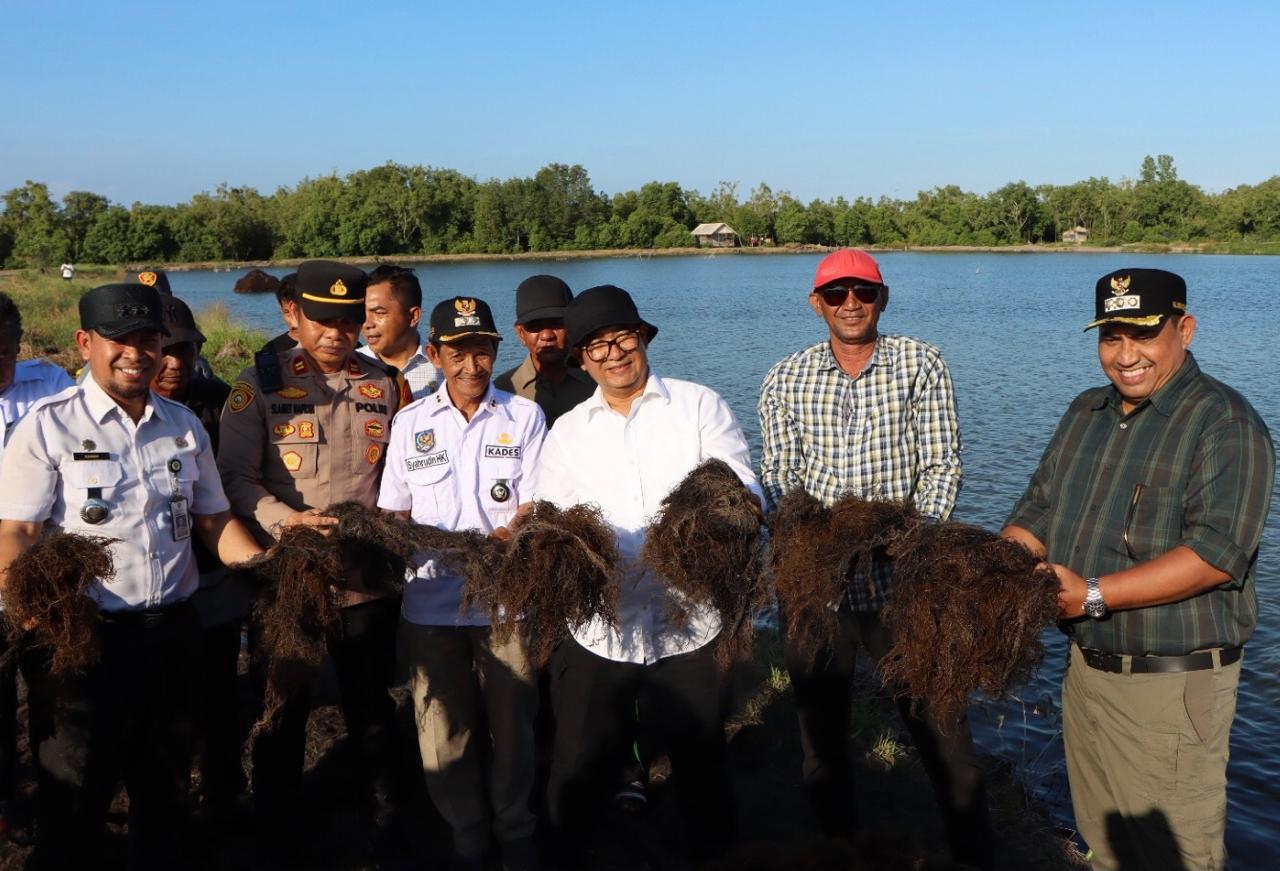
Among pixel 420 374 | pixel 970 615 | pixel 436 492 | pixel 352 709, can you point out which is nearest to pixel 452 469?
pixel 436 492

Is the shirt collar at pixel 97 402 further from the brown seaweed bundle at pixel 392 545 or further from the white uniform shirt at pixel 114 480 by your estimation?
the brown seaweed bundle at pixel 392 545

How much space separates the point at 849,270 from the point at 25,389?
3901 mm

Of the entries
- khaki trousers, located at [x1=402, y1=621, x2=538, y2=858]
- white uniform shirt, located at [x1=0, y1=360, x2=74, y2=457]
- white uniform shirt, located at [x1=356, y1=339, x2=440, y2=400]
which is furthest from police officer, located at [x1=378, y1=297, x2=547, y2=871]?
white uniform shirt, located at [x1=0, y1=360, x2=74, y2=457]

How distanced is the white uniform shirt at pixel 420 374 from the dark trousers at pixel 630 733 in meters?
2.29

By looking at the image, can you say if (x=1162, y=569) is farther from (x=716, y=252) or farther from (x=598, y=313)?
(x=716, y=252)

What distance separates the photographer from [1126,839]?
3607 mm

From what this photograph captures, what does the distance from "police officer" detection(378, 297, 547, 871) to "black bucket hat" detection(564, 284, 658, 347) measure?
24.8 inches

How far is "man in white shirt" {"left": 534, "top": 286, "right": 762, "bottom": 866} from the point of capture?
12.3ft

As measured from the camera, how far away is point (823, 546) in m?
3.67

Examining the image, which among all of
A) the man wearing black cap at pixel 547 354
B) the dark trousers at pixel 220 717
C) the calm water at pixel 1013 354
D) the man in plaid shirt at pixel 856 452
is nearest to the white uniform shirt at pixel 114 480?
the dark trousers at pixel 220 717

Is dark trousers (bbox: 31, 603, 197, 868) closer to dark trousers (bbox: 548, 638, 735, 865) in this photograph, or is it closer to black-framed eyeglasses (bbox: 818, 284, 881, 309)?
dark trousers (bbox: 548, 638, 735, 865)

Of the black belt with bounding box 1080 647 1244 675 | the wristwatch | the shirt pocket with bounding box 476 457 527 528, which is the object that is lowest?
the black belt with bounding box 1080 647 1244 675

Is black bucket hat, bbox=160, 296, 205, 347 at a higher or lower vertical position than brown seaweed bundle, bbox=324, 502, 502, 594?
higher

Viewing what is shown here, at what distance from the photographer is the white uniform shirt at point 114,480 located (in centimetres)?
356
